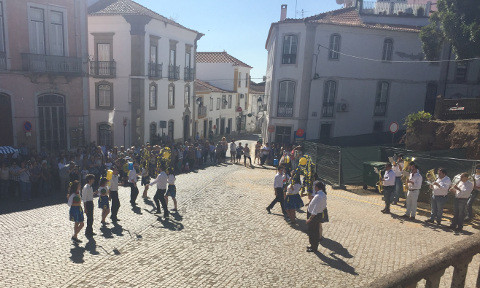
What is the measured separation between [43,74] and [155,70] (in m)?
9.43

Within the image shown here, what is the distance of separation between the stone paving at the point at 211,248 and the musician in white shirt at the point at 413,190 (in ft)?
1.30

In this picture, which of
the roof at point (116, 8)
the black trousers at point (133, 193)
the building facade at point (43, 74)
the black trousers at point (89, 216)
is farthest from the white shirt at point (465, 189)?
the roof at point (116, 8)

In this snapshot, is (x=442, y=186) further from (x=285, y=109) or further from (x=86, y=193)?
(x=285, y=109)

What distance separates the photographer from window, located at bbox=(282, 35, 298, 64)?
25.5 metres

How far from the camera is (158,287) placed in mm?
7098

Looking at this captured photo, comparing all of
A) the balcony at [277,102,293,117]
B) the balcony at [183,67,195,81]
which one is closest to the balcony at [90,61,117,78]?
the balcony at [183,67,195,81]

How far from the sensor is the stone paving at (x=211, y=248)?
24.5 ft

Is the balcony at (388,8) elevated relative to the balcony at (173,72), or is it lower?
elevated

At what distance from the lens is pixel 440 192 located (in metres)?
10.4

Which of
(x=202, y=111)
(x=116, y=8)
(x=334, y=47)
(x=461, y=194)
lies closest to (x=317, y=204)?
(x=461, y=194)

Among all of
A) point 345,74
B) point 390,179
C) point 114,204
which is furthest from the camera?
point 345,74

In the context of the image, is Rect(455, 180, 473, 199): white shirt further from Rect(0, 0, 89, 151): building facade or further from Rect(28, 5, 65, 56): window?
Rect(28, 5, 65, 56): window

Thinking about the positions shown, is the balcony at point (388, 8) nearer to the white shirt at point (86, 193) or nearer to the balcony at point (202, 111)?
the balcony at point (202, 111)

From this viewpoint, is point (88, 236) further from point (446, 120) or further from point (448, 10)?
point (448, 10)
